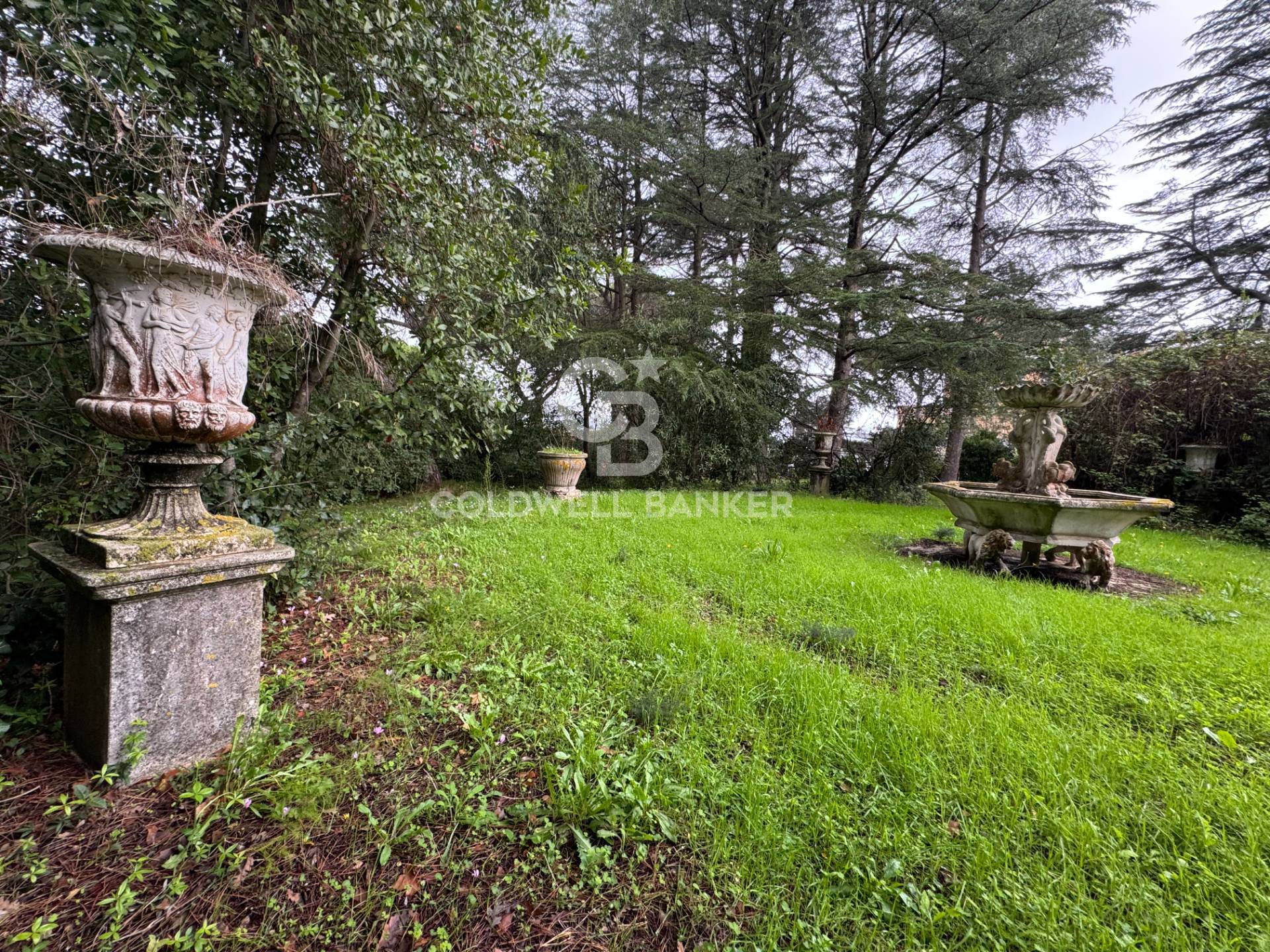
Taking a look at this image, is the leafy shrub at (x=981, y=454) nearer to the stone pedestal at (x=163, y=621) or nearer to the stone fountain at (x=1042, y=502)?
the stone fountain at (x=1042, y=502)

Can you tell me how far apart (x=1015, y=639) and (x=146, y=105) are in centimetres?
468

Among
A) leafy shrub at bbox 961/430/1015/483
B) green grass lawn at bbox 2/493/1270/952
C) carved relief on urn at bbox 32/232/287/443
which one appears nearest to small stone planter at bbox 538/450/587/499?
green grass lawn at bbox 2/493/1270/952

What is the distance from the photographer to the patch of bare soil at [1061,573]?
11.8ft

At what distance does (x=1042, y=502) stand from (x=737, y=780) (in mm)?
3630

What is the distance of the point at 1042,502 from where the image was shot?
11.8 feet

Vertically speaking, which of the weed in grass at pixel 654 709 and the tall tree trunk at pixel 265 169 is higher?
the tall tree trunk at pixel 265 169

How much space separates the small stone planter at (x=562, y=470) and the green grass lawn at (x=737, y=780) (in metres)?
4.33

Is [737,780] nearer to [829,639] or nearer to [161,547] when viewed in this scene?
[829,639]

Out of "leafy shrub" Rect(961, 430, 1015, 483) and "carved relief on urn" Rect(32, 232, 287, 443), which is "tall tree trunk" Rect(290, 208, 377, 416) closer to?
"carved relief on urn" Rect(32, 232, 287, 443)

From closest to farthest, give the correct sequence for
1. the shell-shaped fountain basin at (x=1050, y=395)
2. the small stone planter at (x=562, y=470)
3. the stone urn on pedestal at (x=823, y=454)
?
the shell-shaped fountain basin at (x=1050, y=395), the small stone planter at (x=562, y=470), the stone urn on pedestal at (x=823, y=454)

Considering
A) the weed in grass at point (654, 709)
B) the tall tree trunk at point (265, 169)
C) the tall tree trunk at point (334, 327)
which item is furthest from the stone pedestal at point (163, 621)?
the tall tree trunk at point (265, 169)

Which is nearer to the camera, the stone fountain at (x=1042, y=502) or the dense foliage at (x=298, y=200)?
the dense foliage at (x=298, y=200)

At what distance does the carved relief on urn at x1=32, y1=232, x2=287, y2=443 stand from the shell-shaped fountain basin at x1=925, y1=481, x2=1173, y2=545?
199 inches

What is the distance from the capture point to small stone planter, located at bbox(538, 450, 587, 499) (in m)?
7.12
